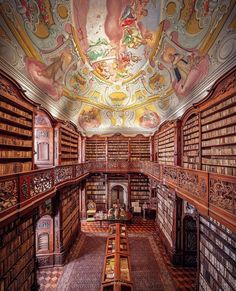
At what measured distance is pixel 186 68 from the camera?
6.03 m

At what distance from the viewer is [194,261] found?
6.36m

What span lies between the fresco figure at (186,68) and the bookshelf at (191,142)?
1247 mm

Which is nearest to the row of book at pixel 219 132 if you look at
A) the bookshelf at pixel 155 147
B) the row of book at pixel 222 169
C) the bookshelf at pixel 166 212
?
the row of book at pixel 222 169

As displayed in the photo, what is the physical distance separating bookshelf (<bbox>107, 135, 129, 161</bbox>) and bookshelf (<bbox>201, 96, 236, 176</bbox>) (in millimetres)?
7282

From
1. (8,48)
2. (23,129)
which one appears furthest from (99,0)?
(23,129)

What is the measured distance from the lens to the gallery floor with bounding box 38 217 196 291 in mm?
5367

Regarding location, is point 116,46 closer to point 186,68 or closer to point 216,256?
point 186,68

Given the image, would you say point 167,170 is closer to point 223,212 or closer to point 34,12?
point 223,212

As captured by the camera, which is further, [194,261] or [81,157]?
[81,157]

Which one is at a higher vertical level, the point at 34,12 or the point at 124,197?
the point at 34,12

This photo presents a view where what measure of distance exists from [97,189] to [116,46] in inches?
350

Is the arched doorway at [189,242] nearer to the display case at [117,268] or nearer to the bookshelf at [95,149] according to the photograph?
the display case at [117,268]

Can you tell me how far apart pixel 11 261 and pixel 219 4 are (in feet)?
24.1

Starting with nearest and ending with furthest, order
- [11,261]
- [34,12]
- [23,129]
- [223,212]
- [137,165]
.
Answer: [223,212], [11,261], [34,12], [23,129], [137,165]
